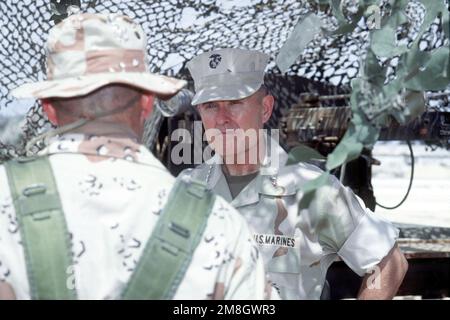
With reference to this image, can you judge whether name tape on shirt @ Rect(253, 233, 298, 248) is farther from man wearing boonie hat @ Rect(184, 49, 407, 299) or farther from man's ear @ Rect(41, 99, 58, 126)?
man's ear @ Rect(41, 99, 58, 126)

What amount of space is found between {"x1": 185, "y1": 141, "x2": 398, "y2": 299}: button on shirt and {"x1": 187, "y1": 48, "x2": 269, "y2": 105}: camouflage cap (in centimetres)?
37

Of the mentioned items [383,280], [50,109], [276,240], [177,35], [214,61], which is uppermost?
[50,109]

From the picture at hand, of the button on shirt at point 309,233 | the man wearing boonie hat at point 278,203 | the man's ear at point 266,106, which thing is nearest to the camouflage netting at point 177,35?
the man's ear at point 266,106

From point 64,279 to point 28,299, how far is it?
9cm

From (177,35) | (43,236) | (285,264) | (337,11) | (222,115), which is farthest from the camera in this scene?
(177,35)

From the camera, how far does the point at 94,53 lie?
1.34 m

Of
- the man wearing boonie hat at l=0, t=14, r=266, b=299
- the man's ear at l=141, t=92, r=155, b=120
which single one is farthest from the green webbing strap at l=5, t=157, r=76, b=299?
the man's ear at l=141, t=92, r=155, b=120

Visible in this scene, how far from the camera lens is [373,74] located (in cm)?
144

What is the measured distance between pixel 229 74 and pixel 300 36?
0.74 m

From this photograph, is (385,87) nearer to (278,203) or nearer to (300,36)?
(300,36)

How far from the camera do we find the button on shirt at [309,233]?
6.91 feet

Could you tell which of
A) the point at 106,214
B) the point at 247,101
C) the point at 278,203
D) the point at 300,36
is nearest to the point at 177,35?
the point at 247,101

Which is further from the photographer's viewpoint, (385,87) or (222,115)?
(222,115)

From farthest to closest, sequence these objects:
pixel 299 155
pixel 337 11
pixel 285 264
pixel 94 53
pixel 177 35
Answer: pixel 177 35
pixel 285 264
pixel 337 11
pixel 299 155
pixel 94 53
